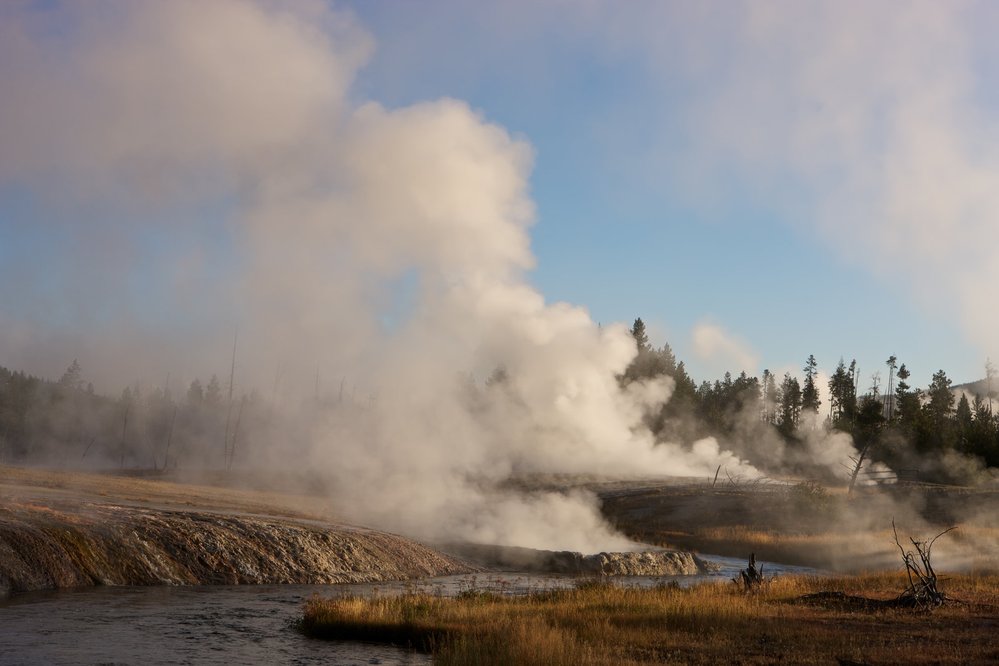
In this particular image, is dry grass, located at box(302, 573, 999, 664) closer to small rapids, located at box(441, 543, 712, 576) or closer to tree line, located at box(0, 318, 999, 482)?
small rapids, located at box(441, 543, 712, 576)

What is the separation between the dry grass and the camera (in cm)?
1728

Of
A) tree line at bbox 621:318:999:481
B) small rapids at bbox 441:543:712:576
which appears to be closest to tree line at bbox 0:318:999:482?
tree line at bbox 621:318:999:481

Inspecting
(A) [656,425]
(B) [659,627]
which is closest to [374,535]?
(B) [659,627]

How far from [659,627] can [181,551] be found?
686 inches

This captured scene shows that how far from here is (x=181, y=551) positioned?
1174 inches

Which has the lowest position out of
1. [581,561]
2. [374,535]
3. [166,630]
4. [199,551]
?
[166,630]

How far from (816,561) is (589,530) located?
14.1 metres

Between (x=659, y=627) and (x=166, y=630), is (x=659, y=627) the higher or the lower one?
the higher one

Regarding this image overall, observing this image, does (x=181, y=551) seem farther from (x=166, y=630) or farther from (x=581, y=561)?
(x=581, y=561)

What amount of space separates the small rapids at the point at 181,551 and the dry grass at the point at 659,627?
7844mm

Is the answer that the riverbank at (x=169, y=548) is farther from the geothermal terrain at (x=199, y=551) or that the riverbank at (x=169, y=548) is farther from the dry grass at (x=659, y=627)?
the dry grass at (x=659, y=627)

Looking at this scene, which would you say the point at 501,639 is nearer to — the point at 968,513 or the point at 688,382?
the point at 968,513

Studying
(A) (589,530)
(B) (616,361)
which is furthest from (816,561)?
(B) (616,361)

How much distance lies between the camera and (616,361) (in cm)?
9900
